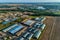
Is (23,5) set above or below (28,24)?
below

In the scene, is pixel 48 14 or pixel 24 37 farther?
pixel 48 14

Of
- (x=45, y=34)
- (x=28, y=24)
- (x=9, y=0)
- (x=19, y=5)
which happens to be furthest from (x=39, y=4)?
(x=45, y=34)

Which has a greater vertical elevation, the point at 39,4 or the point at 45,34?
the point at 45,34

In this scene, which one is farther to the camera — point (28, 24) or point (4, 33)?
point (28, 24)

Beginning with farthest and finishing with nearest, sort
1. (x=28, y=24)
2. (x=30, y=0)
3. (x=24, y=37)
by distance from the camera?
(x=30, y=0) → (x=28, y=24) → (x=24, y=37)

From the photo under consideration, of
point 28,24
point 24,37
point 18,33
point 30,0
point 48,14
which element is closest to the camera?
point 24,37

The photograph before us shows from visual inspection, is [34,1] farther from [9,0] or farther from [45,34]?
[45,34]

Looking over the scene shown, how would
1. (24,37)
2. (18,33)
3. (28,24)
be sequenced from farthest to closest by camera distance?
(28,24) → (18,33) → (24,37)

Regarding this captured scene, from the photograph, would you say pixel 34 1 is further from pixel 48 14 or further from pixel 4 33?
pixel 4 33

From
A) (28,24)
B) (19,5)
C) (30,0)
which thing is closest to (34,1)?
(30,0)
